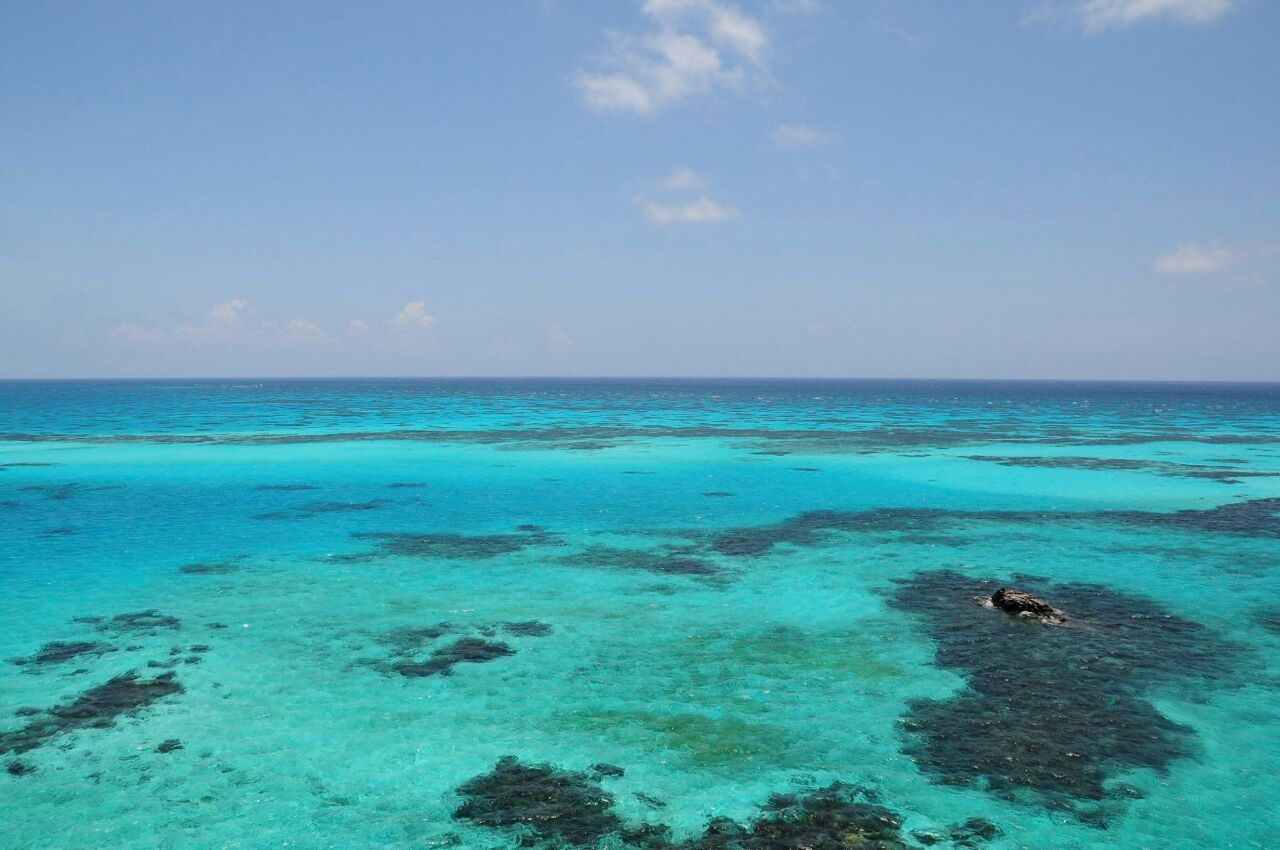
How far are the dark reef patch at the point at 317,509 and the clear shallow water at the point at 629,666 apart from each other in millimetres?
226

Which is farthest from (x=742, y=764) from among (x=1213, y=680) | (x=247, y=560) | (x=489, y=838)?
(x=247, y=560)

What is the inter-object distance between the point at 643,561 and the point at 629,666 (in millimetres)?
9031

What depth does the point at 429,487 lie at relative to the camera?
42.2 metres

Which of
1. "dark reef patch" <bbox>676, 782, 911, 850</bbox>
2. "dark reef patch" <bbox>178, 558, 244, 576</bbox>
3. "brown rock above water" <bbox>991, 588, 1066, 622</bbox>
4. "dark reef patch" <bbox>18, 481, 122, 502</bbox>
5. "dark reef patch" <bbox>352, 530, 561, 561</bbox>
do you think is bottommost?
"dark reef patch" <bbox>676, 782, 911, 850</bbox>

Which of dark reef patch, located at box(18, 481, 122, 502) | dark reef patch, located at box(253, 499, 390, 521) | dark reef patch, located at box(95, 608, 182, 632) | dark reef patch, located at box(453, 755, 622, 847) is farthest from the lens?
dark reef patch, located at box(18, 481, 122, 502)

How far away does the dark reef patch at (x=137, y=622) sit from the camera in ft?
61.3

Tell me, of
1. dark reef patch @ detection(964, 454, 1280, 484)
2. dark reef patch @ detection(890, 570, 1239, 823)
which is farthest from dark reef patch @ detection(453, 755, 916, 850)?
dark reef patch @ detection(964, 454, 1280, 484)

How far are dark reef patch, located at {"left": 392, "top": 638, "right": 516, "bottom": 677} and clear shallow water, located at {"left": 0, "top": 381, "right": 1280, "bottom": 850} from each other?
140mm

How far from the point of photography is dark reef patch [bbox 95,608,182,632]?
61.3 feet

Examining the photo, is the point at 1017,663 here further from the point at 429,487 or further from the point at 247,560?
the point at 429,487

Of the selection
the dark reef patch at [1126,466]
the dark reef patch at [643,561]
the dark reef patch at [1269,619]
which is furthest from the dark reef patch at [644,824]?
the dark reef patch at [1126,466]

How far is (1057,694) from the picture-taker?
14828 mm

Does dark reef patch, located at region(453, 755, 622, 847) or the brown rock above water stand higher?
the brown rock above water

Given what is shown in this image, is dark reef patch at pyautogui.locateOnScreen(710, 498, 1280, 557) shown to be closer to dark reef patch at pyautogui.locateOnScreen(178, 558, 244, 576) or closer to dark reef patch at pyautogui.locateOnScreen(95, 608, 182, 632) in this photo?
dark reef patch at pyautogui.locateOnScreen(178, 558, 244, 576)
